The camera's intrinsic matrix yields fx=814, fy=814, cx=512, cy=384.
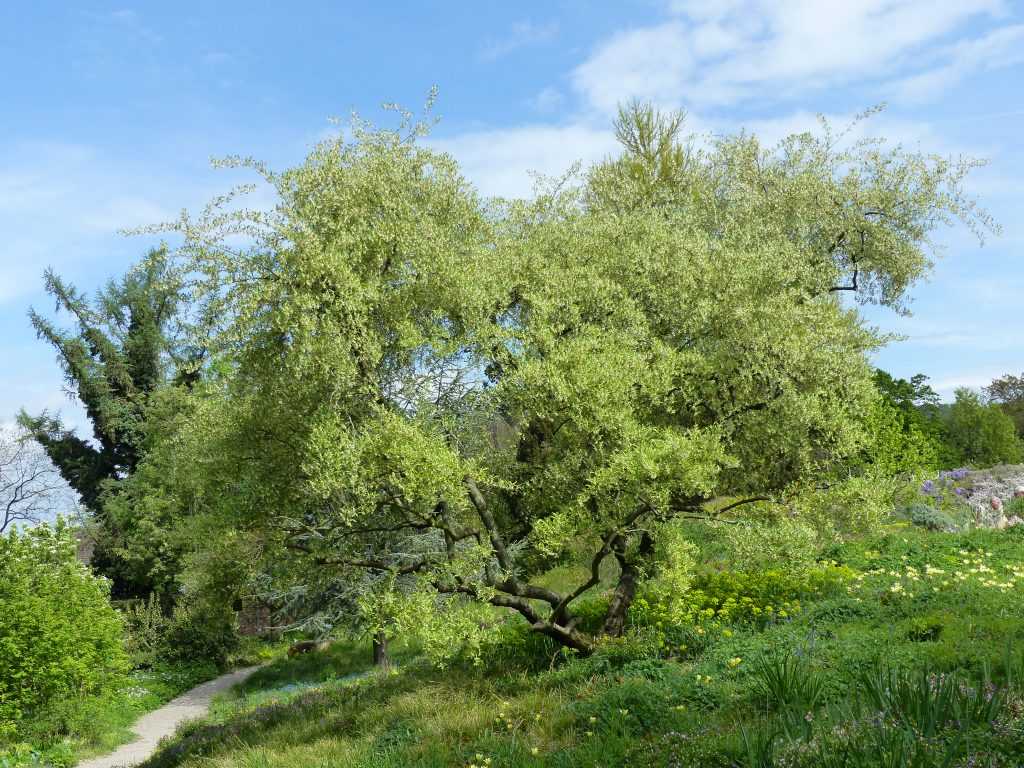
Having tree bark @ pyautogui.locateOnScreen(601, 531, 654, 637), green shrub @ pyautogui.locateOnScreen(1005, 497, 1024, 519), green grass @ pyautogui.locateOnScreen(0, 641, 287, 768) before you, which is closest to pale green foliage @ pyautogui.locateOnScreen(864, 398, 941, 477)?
green shrub @ pyautogui.locateOnScreen(1005, 497, 1024, 519)

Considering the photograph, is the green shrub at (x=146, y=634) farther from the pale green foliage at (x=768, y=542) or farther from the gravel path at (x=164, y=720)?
the pale green foliage at (x=768, y=542)

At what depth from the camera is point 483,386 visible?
10.2 meters

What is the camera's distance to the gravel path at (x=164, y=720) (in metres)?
14.2

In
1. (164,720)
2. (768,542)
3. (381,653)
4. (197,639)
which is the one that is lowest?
(164,720)

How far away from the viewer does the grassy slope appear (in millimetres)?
6492

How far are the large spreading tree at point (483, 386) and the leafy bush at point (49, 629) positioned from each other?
6.27 meters

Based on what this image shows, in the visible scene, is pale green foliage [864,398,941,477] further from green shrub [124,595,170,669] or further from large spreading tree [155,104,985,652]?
green shrub [124,595,170,669]

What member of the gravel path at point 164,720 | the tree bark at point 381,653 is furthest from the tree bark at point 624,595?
the gravel path at point 164,720

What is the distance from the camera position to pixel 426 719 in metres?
9.26

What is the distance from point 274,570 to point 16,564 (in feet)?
26.7

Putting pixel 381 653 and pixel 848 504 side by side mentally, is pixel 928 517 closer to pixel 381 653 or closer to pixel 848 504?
pixel 848 504

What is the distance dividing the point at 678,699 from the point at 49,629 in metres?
12.1

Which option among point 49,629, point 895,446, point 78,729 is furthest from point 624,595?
point 895,446

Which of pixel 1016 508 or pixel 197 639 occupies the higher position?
pixel 1016 508
